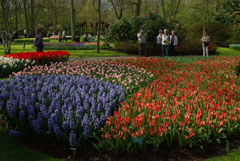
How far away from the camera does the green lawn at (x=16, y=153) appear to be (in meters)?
3.54

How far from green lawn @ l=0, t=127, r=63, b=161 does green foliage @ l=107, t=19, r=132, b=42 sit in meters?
18.4

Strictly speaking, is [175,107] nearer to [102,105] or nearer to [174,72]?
[102,105]

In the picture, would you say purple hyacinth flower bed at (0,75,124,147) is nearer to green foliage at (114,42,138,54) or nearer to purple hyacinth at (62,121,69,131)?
purple hyacinth at (62,121,69,131)

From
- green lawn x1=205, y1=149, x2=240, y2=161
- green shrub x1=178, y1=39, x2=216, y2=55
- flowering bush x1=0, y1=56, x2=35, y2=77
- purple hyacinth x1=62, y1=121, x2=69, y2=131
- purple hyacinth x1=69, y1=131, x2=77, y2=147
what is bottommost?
green lawn x1=205, y1=149, x2=240, y2=161

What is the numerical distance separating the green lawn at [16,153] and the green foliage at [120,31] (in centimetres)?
1845

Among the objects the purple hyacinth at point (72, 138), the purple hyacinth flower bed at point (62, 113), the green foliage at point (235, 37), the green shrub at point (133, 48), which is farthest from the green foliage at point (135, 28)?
the purple hyacinth at point (72, 138)

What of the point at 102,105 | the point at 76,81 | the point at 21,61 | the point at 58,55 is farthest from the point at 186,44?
the point at 102,105

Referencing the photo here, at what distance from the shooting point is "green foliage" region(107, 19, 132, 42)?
843 inches

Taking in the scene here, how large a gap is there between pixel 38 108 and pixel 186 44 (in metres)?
18.1

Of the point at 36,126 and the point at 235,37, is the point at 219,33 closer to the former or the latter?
the point at 235,37

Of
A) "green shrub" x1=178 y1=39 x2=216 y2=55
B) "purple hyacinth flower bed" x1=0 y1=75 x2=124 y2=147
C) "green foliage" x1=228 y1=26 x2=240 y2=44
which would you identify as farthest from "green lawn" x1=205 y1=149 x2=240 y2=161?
"green foliage" x1=228 y1=26 x2=240 y2=44

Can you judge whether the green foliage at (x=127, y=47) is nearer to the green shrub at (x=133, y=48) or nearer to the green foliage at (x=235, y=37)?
the green shrub at (x=133, y=48)

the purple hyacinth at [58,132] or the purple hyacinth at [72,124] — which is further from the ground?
the purple hyacinth at [72,124]

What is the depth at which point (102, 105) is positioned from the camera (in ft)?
15.3
